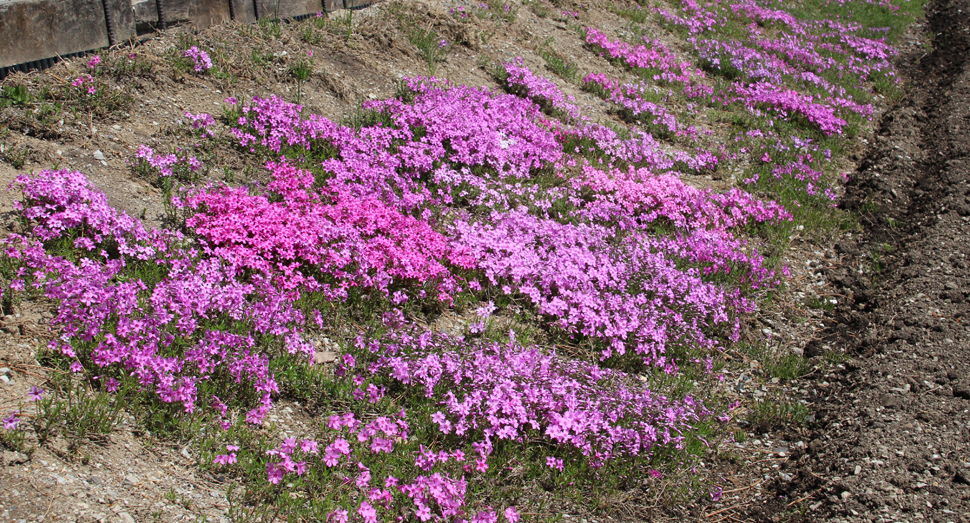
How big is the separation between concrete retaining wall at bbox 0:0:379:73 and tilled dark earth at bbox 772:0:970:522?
9.05m

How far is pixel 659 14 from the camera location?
19.4 meters

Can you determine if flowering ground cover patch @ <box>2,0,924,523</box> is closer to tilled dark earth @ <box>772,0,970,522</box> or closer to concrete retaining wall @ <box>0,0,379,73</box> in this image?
concrete retaining wall @ <box>0,0,379,73</box>

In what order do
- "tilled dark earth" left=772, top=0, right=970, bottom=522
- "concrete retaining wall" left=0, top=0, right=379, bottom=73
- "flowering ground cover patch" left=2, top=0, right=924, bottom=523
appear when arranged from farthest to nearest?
1. "concrete retaining wall" left=0, top=0, right=379, bottom=73
2. "tilled dark earth" left=772, top=0, right=970, bottom=522
3. "flowering ground cover patch" left=2, top=0, right=924, bottom=523

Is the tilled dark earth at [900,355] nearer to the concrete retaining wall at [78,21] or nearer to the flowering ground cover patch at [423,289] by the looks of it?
the flowering ground cover patch at [423,289]

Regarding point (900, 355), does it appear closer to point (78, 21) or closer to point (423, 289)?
point (423, 289)

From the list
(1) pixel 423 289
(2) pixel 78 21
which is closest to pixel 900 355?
(1) pixel 423 289

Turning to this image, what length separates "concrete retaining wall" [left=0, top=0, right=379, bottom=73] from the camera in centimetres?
718

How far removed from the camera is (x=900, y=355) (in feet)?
23.4

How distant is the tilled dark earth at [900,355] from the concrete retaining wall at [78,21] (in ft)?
29.7

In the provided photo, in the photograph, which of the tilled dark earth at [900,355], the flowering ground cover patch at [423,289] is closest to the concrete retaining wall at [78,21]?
the flowering ground cover patch at [423,289]

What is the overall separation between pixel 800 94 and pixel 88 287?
16.4m

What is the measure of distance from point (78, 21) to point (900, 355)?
33.7 feet

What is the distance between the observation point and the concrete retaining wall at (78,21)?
7.18 m

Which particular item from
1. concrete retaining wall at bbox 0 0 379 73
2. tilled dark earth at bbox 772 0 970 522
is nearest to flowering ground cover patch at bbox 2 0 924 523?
concrete retaining wall at bbox 0 0 379 73
